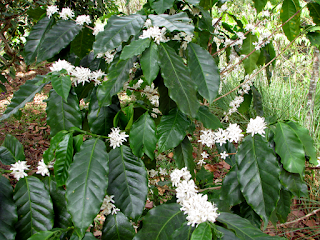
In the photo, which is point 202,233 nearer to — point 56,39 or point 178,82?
point 178,82

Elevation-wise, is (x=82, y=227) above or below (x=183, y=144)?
below

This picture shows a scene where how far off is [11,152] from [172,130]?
1.93ft

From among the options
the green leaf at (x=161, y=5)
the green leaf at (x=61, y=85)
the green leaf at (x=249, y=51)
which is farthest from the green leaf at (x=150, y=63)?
the green leaf at (x=249, y=51)

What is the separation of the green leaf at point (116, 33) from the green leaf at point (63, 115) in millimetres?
214

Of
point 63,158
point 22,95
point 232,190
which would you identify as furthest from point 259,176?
point 22,95

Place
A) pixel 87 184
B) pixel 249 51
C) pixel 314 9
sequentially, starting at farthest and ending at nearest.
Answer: pixel 249 51 → pixel 314 9 → pixel 87 184

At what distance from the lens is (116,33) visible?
708 mm

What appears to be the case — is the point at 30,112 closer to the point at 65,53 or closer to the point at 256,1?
the point at 65,53

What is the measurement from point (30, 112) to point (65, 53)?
10.9 ft

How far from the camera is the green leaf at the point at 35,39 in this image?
37.9 inches

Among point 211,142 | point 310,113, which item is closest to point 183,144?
point 211,142

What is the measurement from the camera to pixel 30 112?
3.83 m

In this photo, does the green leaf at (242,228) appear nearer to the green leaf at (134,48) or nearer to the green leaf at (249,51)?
the green leaf at (134,48)

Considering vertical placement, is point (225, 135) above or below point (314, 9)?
below
